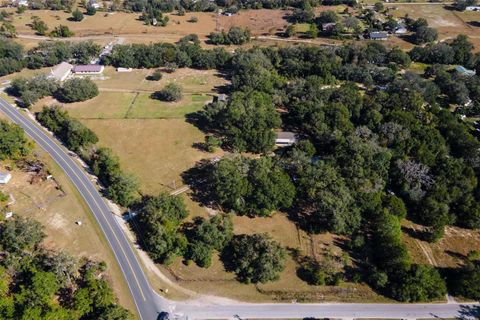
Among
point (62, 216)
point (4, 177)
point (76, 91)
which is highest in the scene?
point (76, 91)

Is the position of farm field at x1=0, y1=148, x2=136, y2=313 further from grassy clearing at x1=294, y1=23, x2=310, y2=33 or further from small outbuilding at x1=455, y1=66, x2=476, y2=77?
small outbuilding at x1=455, y1=66, x2=476, y2=77

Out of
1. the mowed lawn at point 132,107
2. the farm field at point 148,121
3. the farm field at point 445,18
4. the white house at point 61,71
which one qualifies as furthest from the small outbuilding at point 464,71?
the white house at point 61,71

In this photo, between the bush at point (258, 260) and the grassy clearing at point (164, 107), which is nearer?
the bush at point (258, 260)

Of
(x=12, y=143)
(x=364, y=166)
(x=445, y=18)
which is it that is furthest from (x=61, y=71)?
(x=445, y=18)

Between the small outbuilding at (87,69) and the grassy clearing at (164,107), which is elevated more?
the small outbuilding at (87,69)

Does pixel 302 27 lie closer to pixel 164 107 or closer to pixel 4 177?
pixel 164 107

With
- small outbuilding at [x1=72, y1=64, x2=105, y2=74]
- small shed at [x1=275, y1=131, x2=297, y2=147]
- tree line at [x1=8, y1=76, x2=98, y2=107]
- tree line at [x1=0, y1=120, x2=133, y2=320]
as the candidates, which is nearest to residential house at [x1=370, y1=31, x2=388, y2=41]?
small shed at [x1=275, y1=131, x2=297, y2=147]

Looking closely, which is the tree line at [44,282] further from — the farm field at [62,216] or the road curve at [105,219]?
the road curve at [105,219]
